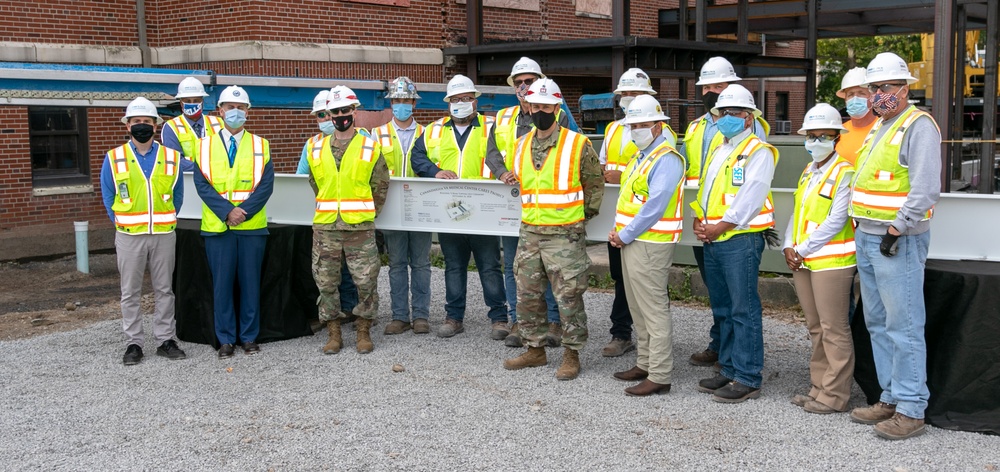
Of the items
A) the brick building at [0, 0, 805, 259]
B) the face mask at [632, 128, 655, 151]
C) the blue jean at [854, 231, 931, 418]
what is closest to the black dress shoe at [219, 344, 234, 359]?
the face mask at [632, 128, 655, 151]

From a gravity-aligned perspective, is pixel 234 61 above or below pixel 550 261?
above

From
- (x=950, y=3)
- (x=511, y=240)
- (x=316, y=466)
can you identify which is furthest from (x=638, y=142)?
(x=950, y=3)

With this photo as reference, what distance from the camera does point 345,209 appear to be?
26.3ft

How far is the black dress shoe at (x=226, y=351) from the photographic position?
812cm

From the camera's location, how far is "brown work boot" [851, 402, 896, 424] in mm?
6004

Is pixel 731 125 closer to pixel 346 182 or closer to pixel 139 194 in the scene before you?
pixel 346 182

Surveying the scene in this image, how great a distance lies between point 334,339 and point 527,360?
171 centimetres

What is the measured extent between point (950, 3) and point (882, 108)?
6845mm

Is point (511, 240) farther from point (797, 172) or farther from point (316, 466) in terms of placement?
point (797, 172)

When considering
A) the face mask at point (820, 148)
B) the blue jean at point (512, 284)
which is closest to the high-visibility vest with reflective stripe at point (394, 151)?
the blue jean at point (512, 284)

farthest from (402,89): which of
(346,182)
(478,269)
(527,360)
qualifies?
(527,360)

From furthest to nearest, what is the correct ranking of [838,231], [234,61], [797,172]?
[234,61] → [797,172] → [838,231]

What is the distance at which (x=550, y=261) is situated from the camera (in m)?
7.18

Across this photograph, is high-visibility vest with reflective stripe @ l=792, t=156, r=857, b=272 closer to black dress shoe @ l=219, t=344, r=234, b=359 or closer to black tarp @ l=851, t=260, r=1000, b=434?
black tarp @ l=851, t=260, r=1000, b=434
